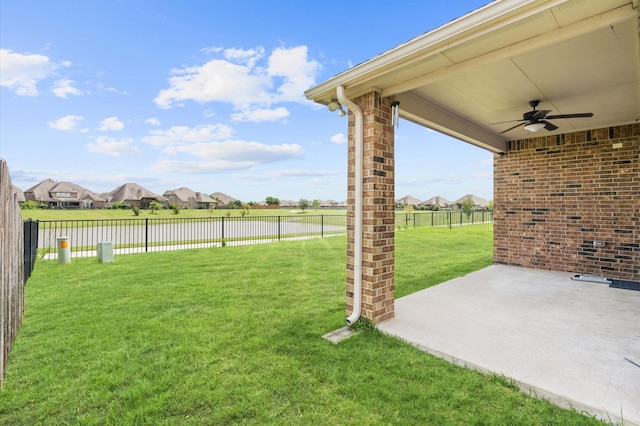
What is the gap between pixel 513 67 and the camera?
2.83 metres

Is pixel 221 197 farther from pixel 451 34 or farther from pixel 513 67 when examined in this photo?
pixel 451 34

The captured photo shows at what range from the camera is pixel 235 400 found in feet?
6.00

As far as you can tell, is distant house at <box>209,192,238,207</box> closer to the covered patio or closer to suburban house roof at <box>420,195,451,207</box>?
suburban house roof at <box>420,195,451,207</box>

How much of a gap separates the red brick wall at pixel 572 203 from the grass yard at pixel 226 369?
3555mm

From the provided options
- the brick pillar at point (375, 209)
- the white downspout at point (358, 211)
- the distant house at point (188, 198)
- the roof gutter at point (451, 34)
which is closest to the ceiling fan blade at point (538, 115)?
the brick pillar at point (375, 209)

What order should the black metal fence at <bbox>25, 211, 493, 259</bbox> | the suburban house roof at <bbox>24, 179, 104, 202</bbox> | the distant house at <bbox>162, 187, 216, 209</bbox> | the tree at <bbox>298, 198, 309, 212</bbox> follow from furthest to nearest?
the distant house at <bbox>162, 187, 216, 209</bbox>, the tree at <bbox>298, 198, 309, 212</bbox>, the suburban house roof at <bbox>24, 179, 104, 202</bbox>, the black metal fence at <bbox>25, 211, 493, 259</bbox>

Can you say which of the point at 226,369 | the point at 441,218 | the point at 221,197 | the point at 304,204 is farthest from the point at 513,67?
the point at 221,197

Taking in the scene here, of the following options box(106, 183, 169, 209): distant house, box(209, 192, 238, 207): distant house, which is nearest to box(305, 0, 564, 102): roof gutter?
box(106, 183, 169, 209): distant house

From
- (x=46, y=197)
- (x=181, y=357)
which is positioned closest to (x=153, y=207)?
(x=46, y=197)

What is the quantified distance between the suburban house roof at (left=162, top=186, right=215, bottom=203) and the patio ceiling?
41.3 meters

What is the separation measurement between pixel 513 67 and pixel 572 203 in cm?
409

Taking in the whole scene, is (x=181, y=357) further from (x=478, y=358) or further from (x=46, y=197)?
(x=46, y=197)

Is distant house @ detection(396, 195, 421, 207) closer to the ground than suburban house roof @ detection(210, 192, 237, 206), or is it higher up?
closer to the ground

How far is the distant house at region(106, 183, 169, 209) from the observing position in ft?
114
